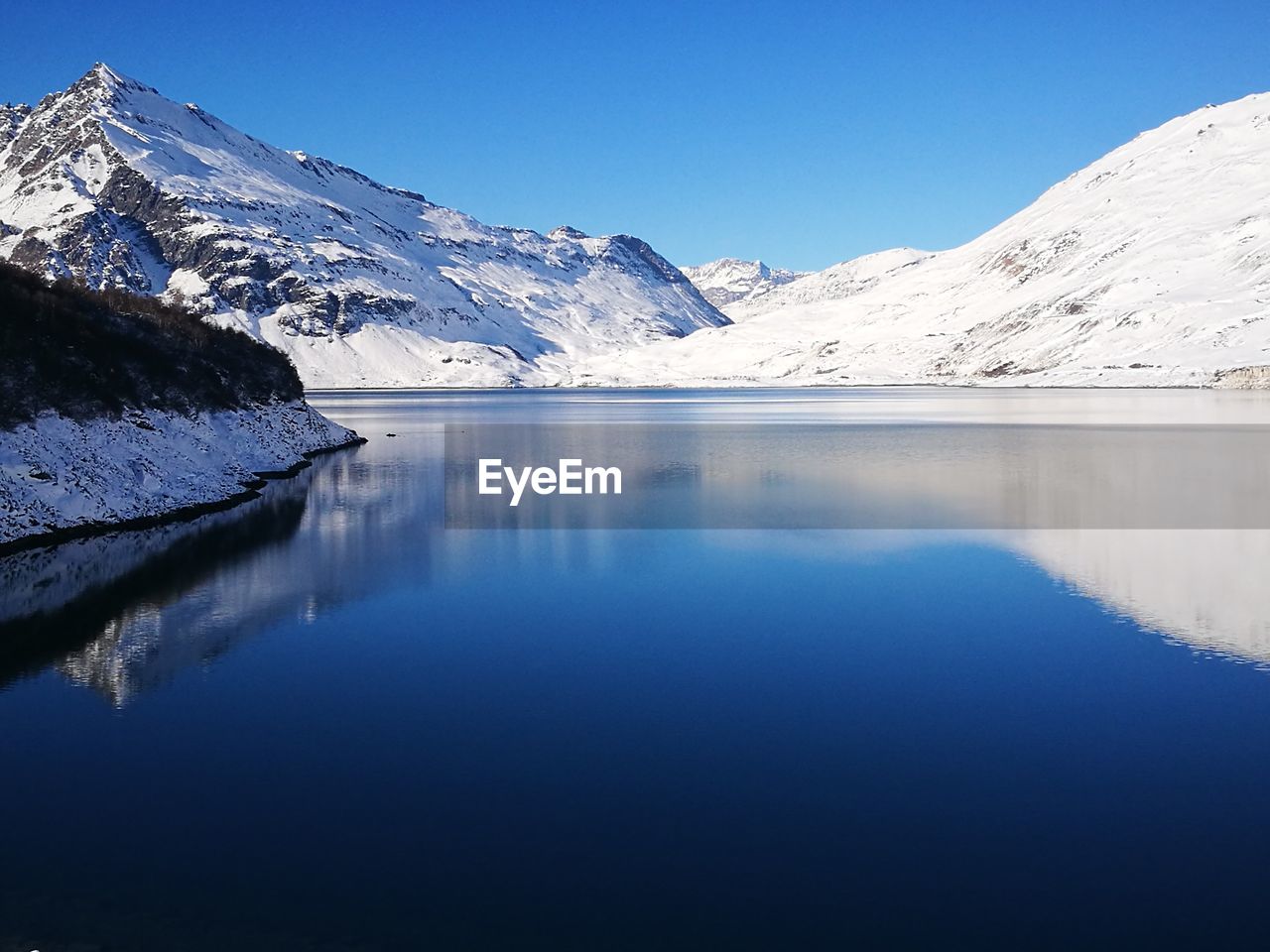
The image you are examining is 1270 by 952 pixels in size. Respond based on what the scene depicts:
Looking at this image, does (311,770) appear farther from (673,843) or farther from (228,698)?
(673,843)

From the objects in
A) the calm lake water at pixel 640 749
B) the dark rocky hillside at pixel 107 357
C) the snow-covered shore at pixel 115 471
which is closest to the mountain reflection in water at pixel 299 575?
the calm lake water at pixel 640 749

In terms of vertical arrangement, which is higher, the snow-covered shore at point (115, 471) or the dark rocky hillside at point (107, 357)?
the dark rocky hillside at point (107, 357)

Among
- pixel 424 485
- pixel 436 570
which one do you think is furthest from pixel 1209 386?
pixel 436 570

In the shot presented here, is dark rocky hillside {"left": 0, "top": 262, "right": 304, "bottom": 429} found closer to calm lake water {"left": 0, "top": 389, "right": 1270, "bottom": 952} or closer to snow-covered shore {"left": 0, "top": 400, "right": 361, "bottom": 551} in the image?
snow-covered shore {"left": 0, "top": 400, "right": 361, "bottom": 551}

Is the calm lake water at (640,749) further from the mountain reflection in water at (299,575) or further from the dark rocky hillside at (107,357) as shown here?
the dark rocky hillside at (107,357)

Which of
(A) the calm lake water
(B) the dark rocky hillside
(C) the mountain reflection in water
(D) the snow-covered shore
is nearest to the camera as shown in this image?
(A) the calm lake water

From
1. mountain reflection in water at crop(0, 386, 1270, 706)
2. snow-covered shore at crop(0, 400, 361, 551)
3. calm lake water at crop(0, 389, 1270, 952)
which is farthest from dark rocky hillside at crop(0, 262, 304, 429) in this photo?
calm lake water at crop(0, 389, 1270, 952)

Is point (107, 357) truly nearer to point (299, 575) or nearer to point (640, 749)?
point (299, 575)
